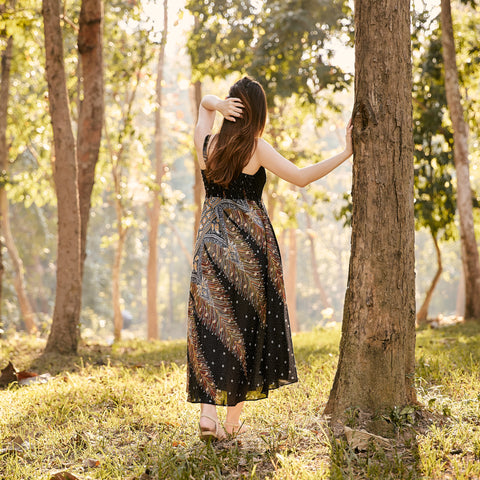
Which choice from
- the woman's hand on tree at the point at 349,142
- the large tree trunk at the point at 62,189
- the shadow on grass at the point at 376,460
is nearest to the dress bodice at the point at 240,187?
the woman's hand on tree at the point at 349,142

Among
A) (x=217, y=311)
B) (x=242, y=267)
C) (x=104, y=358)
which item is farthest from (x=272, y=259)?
(x=104, y=358)

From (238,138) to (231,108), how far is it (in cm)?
20

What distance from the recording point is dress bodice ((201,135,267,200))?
367 centimetres

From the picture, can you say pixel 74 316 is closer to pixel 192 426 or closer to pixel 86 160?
pixel 86 160

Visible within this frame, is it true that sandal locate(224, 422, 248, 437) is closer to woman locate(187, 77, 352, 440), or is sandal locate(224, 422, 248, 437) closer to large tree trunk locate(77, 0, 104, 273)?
woman locate(187, 77, 352, 440)

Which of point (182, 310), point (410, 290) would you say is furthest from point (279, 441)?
point (182, 310)

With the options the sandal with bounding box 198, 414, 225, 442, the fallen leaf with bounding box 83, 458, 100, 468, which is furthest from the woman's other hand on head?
the fallen leaf with bounding box 83, 458, 100, 468

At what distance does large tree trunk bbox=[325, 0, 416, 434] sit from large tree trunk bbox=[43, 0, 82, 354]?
14.7 ft

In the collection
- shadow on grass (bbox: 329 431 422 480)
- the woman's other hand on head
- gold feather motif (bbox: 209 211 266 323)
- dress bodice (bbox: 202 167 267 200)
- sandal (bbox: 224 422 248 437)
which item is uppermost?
the woman's other hand on head

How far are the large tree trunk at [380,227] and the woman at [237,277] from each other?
0.76 ft

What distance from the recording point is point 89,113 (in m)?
8.38

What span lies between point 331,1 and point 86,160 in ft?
17.5

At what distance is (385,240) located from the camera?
3424 millimetres

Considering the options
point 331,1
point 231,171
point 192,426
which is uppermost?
point 331,1
